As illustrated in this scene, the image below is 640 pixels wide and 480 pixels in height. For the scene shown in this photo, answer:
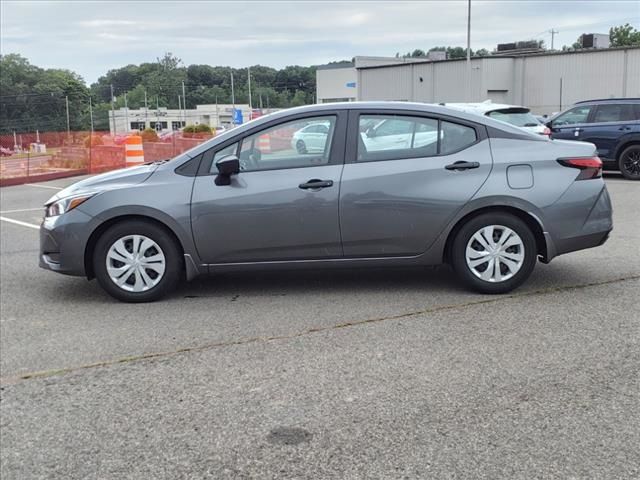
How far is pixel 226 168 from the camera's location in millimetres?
5727

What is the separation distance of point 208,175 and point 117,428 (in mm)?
2681

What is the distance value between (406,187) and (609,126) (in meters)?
11.2

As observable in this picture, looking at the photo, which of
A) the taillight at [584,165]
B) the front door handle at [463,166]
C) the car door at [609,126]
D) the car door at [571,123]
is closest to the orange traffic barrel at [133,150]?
the car door at [571,123]

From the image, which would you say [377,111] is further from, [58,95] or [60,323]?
[58,95]

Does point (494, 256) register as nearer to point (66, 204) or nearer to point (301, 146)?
point (301, 146)

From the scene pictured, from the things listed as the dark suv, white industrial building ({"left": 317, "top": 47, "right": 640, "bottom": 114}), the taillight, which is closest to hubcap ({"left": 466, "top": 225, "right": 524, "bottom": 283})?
the taillight

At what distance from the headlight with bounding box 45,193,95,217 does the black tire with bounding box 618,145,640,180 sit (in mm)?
12384

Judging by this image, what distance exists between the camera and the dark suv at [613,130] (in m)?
15.0

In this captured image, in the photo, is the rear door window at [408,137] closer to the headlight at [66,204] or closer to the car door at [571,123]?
the headlight at [66,204]

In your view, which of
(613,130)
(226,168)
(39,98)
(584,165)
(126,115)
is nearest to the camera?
(226,168)

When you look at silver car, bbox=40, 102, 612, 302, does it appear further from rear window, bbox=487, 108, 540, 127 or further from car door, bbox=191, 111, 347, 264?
rear window, bbox=487, 108, 540, 127

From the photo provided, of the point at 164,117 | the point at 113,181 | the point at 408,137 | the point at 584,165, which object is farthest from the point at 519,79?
the point at 113,181

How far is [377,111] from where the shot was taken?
5930 millimetres

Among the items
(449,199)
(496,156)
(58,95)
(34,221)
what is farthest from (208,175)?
(58,95)
